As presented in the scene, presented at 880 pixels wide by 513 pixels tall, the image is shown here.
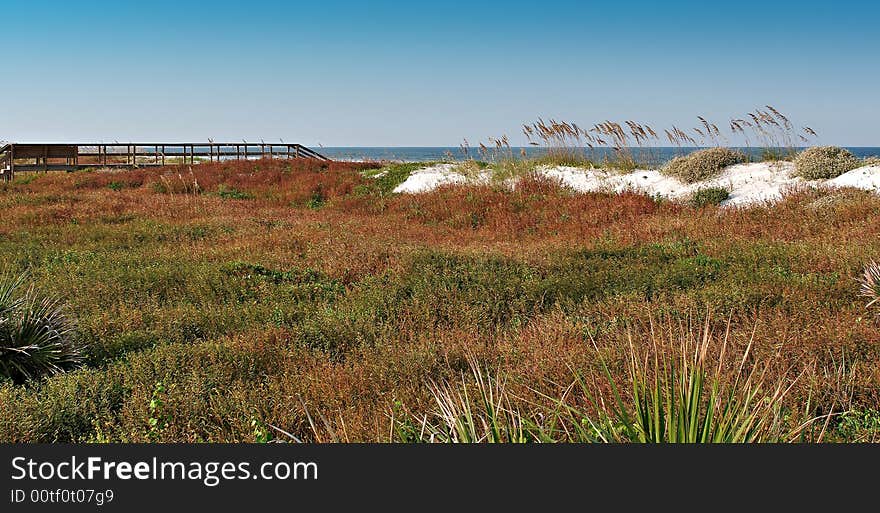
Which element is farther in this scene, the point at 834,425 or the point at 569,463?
the point at 834,425

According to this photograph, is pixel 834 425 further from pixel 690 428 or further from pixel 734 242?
pixel 734 242

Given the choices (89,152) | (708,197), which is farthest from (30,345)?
(89,152)

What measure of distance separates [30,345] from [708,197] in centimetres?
1356

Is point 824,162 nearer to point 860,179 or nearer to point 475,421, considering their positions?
point 860,179

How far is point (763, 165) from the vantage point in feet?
60.3

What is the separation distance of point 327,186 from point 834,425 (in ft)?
60.9

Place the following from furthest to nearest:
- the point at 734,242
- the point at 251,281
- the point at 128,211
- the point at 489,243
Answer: the point at 128,211, the point at 489,243, the point at 734,242, the point at 251,281

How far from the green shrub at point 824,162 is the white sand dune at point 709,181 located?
0.76 feet

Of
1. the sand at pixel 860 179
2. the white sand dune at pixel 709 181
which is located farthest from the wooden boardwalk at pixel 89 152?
the sand at pixel 860 179

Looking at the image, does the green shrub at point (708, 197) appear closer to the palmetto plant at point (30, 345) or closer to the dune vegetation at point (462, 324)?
the dune vegetation at point (462, 324)

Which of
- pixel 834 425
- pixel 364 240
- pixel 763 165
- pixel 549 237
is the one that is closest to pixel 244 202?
pixel 364 240

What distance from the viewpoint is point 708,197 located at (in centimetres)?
1538

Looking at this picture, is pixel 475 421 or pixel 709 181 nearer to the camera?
pixel 475 421

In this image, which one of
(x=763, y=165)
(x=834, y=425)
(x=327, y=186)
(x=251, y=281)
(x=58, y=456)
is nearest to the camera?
(x=58, y=456)
